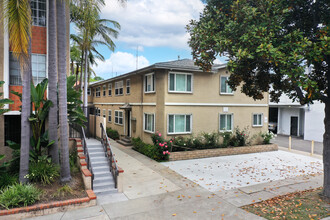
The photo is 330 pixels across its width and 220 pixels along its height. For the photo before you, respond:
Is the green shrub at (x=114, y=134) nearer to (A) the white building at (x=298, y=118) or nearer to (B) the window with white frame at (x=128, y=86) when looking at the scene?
(B) the window with white frame at (x=128, y=86)

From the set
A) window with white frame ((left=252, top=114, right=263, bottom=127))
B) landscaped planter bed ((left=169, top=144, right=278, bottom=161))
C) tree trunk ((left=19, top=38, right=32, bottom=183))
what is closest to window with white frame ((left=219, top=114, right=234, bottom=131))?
landscaped planter bed ((left=169, top=144, right=278, bottom=161))

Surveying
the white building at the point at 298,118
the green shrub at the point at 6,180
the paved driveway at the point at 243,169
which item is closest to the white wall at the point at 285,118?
the white building at the point at 298,118

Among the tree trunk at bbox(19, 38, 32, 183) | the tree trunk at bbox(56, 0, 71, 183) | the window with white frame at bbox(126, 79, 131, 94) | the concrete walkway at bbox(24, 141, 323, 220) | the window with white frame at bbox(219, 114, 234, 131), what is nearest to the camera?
the concrete walkway at bbox(24, 141, 323, 220)

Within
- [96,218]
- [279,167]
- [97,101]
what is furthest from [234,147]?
[97,101]

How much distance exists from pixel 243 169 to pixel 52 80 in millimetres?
10046

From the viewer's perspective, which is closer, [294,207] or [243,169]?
[294,207]

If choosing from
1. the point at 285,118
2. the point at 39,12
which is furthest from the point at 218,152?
the point at 285,118

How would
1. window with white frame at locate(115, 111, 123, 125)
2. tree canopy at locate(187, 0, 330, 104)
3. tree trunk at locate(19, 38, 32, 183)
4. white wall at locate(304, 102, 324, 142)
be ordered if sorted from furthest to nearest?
1. white wall at locate(304, 102, 324, 142)
2. window with white frame at locate(115, 111, 123, 125)
3. tree trunk at locate(19, 38, 32, 183)
4. tree canopy at locate(187, 0, 330, 104)

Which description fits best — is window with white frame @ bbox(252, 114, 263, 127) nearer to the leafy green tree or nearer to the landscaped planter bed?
the landscaped planter bed

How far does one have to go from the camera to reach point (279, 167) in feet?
42.2

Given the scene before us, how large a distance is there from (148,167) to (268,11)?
893 cm

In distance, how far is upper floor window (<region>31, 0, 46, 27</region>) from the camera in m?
10.0

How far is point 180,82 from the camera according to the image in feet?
49.8

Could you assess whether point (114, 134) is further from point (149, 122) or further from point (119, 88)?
point (149, 122)
